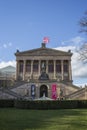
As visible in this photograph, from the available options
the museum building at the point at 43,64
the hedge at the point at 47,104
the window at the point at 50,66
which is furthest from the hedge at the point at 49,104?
the window at the point at 50,66

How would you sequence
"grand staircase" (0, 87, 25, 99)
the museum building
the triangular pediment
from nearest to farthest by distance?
"grand staircase" (0, 87, 25, 99)
the museum building
the triangular pediment

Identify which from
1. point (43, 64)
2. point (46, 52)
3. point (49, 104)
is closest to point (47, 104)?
point (49, 104)

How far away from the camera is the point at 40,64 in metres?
106

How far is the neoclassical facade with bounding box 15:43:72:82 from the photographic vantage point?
105 metres

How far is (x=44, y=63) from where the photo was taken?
106812 mm

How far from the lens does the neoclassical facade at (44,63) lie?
345 feet

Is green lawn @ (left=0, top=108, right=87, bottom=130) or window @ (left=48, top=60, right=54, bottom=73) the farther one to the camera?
window @ (left=48, top=60, right=54, bottom=73)

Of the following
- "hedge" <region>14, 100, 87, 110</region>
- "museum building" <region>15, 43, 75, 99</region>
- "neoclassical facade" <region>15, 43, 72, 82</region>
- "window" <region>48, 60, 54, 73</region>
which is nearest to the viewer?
"hedge" <region>14, 100, 87, 110</region>

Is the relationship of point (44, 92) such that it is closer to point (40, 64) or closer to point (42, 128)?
point (40, 64)

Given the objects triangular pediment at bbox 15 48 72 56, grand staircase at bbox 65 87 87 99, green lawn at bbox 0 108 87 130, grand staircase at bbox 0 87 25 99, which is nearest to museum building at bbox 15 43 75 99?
triangular pediment at bbox 15 48 72 56

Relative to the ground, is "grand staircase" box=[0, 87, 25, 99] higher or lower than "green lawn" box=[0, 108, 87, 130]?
higher

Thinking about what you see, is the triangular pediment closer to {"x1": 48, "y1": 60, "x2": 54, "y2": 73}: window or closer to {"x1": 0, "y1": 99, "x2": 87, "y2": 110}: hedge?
{"x1": 48, "y1": 60, "x2": 54, "y2": 73}: window

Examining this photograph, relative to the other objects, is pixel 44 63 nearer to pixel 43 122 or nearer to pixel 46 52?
pixel 46 52

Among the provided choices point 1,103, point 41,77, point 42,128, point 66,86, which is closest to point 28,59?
point 41,77
